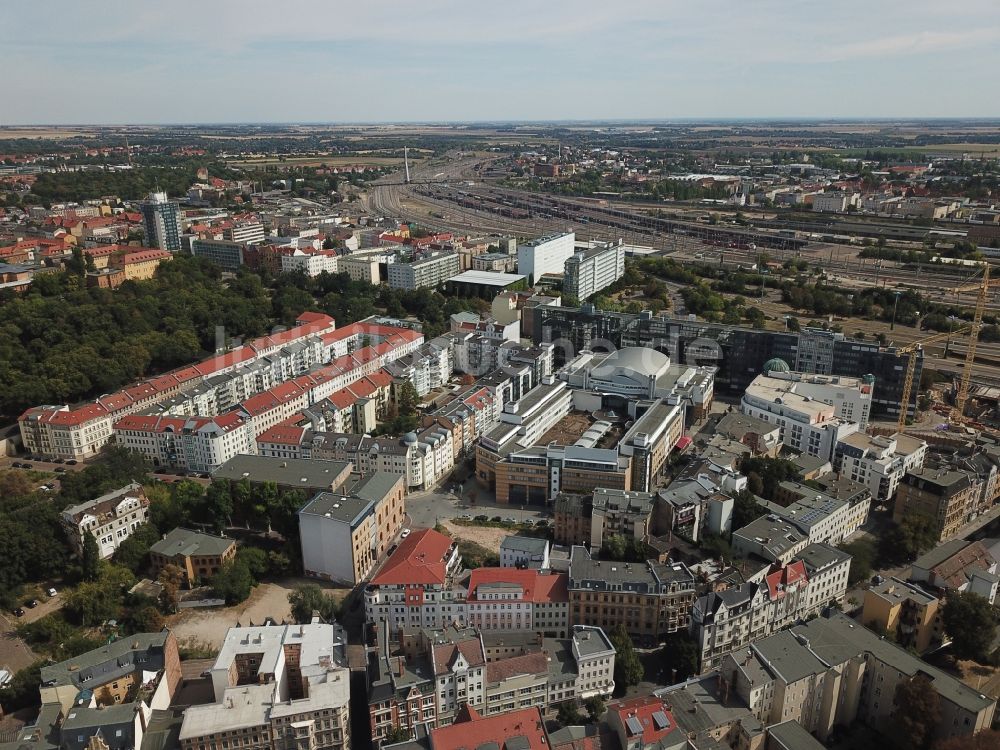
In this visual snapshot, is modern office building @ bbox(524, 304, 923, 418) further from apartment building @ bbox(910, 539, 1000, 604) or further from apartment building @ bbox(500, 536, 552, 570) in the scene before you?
apartment building @ bbox(500, 536, 552, 570)

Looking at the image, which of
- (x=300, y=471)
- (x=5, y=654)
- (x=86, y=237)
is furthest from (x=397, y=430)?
(x=86, y=237)

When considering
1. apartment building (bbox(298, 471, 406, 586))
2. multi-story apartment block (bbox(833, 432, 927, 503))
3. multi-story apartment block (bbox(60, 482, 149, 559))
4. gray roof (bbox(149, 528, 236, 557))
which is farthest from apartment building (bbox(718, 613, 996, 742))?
multi-story apartment block (bbox(60, 482, 149, 559))

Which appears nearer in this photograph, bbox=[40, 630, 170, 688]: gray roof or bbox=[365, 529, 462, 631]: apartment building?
bbox=[40, 630, 170, 688]: gray roof

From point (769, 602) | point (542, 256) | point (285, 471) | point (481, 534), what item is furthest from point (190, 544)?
point (542, 256)

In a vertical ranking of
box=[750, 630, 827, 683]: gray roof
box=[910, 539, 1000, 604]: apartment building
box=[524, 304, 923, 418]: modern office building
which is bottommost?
box=[910, 539, 1000, 604]: apartment building

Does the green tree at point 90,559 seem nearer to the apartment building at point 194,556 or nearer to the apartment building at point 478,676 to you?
the apartment building at point 194,556

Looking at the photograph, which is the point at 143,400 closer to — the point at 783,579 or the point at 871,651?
the point at 783,579

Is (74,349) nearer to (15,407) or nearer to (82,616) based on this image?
(15,407)
